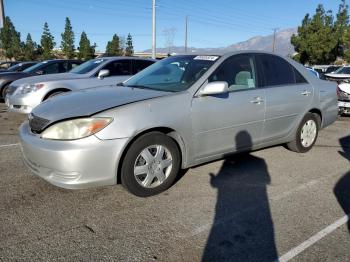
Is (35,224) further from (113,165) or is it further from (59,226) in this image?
(113,165)

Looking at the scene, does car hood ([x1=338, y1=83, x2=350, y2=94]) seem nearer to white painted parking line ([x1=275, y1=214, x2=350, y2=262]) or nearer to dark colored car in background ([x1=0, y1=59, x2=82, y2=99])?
white painted parking line ([x1=275, y1=214, x2=350, y2=262])

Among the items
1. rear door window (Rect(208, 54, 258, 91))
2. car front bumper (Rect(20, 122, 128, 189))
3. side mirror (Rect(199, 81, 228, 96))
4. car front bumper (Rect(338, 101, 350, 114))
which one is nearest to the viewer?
car front bumper (Rect(20, 122, 128, 189))

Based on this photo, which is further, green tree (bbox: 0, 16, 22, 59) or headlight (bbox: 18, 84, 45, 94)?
green tree (bbox: 0, 16, 22, 59)

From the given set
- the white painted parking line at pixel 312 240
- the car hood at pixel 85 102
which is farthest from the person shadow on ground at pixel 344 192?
the car hood at pixel 85 102

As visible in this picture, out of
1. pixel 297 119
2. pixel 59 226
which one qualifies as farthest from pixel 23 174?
pixel 297 119

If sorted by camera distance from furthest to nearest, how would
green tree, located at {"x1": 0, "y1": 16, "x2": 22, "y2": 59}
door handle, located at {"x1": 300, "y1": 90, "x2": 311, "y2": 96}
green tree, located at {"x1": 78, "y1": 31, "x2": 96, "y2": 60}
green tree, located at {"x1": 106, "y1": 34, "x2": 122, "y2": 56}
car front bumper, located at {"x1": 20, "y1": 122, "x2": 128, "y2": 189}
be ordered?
green tree, located at {"x1": 106, "y1": 34, "x2": 122, "y2": 56} < green tree, located at {"x1": 78, "y1": 31, "x2": 96, "y2": 60} < green tree, located at {"x1": 0, "y1": 16, "x2": 22, "y2": 59} < door handle, located at {"x1": 300, "y1": 90, "x2": 311, "y2": 96} < car front bumper, located at {"x1": 20, "y1": 122, "x2": 128, "y2": 189}

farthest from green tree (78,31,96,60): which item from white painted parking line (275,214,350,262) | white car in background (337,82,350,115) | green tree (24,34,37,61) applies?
white painted parking line (275,214,350,262)

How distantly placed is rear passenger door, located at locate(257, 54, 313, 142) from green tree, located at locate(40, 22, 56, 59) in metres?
51.6

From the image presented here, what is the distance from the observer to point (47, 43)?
52562 millimetres

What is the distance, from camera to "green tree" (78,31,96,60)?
55.2 metres

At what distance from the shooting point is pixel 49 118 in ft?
11.9

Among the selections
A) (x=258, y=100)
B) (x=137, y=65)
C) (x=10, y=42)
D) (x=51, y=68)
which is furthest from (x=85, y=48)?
(x=258, y=100)

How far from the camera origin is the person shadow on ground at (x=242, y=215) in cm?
287

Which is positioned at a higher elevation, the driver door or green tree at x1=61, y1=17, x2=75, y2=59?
green tree at x1=61, y1=17, x2=75, y2=59
